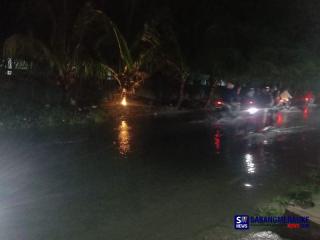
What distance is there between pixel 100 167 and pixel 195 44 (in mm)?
19256

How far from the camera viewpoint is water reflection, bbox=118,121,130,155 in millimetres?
13578

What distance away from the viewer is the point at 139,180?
9.79 m

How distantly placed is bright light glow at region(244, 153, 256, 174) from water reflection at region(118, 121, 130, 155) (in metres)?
3.32

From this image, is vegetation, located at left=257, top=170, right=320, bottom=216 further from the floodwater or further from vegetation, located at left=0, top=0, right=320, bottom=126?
vegetation, located at left=0, top=0, right=320, bottom=126

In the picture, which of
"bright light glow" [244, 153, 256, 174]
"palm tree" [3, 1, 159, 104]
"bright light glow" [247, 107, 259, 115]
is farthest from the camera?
"bright light glow" [247, 107, 259, 115]

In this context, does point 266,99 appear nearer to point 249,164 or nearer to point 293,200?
point 249,164

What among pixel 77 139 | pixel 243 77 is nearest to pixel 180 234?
pixel 77 139

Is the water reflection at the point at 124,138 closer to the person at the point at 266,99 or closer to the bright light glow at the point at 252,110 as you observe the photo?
the bright light glow at the point at 252,110

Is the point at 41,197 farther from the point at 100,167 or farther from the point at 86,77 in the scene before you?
the point at 86,77

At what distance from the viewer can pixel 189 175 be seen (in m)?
10.4

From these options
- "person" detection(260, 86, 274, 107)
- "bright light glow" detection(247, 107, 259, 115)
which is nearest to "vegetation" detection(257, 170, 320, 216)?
"bright light glow" detection(247, 107, 259, 115)

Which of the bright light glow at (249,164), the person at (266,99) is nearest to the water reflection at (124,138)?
the bright light glow at (249,164)

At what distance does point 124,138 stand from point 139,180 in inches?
254

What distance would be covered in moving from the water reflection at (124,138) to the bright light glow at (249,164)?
3323 millimetres
